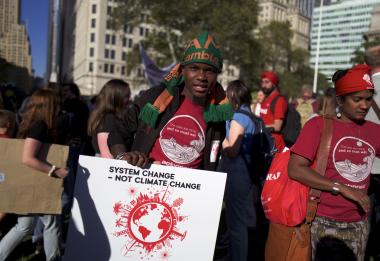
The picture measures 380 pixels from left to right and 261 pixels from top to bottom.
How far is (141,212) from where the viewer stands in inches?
93.3

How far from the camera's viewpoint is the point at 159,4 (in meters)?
29.7

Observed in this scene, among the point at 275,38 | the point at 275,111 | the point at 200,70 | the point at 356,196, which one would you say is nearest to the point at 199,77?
the point at 200,70

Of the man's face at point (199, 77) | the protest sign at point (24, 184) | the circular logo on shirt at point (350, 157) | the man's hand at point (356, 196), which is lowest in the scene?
the protest sign at point (24, 184)

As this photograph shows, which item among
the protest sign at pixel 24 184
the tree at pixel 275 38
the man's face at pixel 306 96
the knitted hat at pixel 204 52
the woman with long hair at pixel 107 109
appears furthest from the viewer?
the tree at pixel 275 38

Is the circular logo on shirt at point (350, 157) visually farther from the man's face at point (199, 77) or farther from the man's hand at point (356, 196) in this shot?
the man's face at point (199, 77)

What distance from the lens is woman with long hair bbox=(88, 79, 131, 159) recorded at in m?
4.09

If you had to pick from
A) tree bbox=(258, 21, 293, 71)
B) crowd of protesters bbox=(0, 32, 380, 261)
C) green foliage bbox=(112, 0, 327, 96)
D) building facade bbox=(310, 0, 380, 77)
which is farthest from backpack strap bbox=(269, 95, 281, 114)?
building facade bbox=(310, 0, 380, 77)

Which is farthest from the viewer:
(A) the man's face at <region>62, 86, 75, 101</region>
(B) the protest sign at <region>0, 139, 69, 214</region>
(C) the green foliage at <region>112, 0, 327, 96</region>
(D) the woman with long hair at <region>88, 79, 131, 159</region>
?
(C) the green foliage at <region>112, 0, 327, 96</region>

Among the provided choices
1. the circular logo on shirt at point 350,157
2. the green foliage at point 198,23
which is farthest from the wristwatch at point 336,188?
the green foliage at point 198,23

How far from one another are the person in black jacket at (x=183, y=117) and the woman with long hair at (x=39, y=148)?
89 cm

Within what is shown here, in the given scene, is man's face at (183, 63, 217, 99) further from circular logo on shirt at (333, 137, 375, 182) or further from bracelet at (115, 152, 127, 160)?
circular logo on shirt at (333, 137, 375, 182)

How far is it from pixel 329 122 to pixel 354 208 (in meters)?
0.52

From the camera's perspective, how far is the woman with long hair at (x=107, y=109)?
409 cm

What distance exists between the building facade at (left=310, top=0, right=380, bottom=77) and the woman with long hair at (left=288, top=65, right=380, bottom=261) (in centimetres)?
7179
